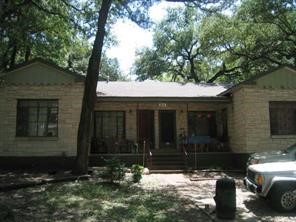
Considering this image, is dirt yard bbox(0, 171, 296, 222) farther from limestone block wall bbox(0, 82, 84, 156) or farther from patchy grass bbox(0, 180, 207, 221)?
limestone block wall bbox(0, 82, 84, 156)

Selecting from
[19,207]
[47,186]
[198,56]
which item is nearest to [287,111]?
[47,186]

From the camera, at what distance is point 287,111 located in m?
18.7

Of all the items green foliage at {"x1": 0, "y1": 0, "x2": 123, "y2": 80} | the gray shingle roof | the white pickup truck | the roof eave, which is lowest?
the white pickup truck

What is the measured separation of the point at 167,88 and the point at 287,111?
261 inches

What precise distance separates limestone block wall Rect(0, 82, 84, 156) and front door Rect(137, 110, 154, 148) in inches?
170

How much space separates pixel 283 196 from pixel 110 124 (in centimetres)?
1240

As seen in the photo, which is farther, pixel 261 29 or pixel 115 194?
pixel 261 29

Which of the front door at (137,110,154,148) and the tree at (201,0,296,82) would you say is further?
the tree at (201,0,296,82)

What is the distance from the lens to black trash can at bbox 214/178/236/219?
9.44 metres

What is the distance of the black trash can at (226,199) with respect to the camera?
31.0 feet

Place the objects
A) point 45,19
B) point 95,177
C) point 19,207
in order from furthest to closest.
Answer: point 45,19, point 95,177, point 19,207

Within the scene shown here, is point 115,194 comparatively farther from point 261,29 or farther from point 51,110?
point 261,29

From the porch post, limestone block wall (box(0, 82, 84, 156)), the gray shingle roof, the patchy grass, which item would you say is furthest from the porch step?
the patchy grass

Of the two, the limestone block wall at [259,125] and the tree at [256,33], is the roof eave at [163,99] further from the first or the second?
the tree at [256,33]
